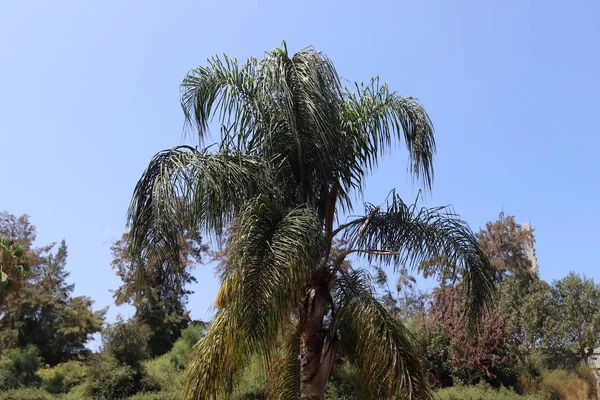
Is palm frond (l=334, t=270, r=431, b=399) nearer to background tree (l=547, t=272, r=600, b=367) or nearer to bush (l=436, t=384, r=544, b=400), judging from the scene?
bush (l=436, t=384, r=544, b=400)

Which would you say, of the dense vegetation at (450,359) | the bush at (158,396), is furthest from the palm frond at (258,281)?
the bush at (158,396)

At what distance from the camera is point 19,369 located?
938 inches

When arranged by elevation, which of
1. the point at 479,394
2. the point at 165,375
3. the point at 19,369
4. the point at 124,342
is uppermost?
the point at 124,342

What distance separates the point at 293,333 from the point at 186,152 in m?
3.39

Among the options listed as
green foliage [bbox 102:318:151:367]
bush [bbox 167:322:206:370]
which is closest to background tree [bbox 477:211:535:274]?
bush [bbox 167:322:206:370]

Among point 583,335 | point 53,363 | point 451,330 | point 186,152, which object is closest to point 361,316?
point 186,152

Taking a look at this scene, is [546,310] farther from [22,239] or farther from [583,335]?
[22,239]

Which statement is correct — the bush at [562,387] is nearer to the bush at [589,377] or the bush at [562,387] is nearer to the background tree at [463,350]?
the bush at [589,377]

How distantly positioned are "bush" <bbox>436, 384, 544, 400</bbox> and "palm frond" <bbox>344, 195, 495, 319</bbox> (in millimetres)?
9529

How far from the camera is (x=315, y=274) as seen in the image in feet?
27.0

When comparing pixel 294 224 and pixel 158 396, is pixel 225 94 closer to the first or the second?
pixel 294 224

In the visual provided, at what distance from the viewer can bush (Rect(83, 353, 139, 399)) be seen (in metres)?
19.3

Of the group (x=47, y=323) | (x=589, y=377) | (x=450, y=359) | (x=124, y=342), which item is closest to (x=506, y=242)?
(x=589, y=377)

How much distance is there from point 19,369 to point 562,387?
20.0m
